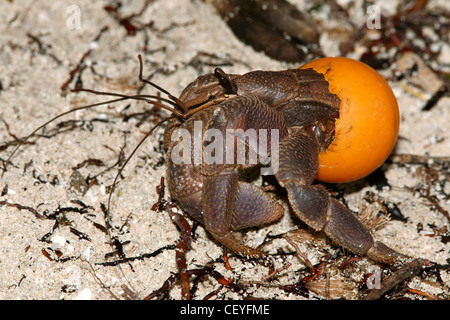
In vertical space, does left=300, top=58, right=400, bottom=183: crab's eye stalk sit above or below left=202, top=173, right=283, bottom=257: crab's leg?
above

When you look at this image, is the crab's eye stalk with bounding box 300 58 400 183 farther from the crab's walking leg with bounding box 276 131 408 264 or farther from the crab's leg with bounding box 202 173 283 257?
the crab's leg with bounding box 202 173 283 257

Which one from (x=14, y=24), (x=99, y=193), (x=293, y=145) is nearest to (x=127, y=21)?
(x=14, y=24)

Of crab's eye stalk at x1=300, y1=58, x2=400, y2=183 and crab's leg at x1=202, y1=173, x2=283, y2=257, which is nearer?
crab's leg at x1=202, y1=173, x2=283, y2=257

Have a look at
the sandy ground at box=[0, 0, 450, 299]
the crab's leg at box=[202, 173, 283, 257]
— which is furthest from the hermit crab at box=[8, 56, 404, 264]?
the sandy ground at box=[0, 0, 450, 299]

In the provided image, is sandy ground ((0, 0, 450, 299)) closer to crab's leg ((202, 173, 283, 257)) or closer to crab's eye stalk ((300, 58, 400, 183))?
crab's leg ((202, 173, 283, 257))

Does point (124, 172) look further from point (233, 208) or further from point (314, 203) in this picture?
point (314, 203)

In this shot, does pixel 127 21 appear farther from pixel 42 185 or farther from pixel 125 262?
pixel 125 262
